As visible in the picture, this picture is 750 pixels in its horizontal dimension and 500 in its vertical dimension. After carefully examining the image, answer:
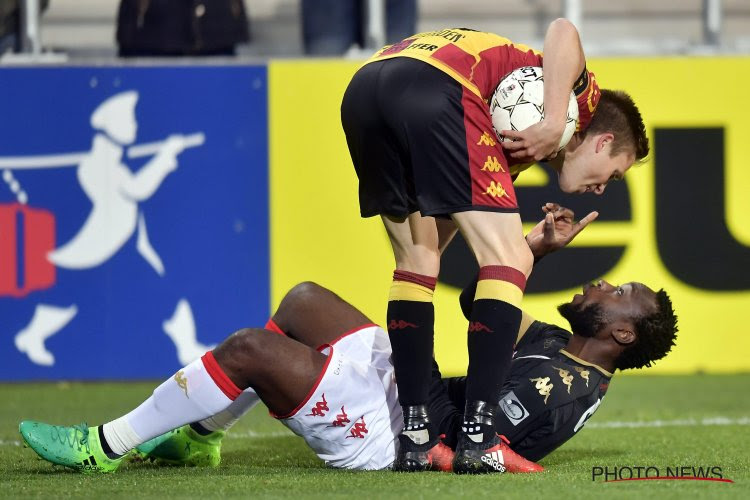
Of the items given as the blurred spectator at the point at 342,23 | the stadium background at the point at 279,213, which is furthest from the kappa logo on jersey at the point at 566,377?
the blurred spectator at the point at 342,23

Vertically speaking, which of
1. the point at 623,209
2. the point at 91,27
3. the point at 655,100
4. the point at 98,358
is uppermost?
the point at 91,27

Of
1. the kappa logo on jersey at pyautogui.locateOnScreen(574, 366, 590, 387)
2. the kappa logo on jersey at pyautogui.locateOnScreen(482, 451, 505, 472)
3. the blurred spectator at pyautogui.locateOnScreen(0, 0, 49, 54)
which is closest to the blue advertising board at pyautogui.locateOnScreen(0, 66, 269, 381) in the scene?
the blurred spectator at pyautogui.locateOnScreen(0, 0, 49, 54)

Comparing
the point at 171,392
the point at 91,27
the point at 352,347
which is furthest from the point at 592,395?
the point at 91,27

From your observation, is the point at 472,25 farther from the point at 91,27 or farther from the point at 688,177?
the point at 91,27

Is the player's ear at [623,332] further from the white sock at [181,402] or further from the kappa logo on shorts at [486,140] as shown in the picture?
the white sock at [181,402]

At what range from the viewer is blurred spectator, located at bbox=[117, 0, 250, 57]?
6.64 meters

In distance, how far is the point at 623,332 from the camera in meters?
3.89

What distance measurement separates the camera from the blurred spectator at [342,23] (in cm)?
677

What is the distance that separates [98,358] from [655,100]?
3092 mm

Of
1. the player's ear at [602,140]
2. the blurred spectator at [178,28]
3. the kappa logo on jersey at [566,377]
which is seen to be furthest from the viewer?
the blurred spectator at [178,28]

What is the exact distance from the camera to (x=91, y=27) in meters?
6.76

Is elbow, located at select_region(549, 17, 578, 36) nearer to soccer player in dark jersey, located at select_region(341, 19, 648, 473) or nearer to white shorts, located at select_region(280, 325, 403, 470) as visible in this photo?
soccer player in dark jersey, located at select_region(341, 19, 648, 473)

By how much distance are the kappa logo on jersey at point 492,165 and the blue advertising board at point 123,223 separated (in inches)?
112

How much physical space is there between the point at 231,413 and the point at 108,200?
269 cm
